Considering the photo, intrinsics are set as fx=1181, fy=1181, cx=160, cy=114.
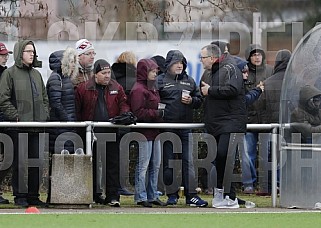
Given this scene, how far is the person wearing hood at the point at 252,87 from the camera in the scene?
1784cm

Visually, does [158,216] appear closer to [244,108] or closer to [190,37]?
[244,108]

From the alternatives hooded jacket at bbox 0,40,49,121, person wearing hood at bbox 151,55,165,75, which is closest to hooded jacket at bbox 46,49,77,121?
hooded jacket at bbox 0,40,49,121

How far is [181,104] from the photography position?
1655 cm

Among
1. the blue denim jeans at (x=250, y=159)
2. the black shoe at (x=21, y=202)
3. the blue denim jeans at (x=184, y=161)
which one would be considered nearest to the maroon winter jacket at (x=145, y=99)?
the blue denim jeans at (x=184, y=161)

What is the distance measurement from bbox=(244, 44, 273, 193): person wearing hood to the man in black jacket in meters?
1.60

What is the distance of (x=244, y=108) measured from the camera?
52.7 ft

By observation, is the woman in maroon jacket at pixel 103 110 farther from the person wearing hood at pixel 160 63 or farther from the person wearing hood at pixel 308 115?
the person wearing hood at pixel 308 115

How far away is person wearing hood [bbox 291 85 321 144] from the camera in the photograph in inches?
623

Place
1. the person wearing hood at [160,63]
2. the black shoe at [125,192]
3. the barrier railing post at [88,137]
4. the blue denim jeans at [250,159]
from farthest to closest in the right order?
the blue denim jeans at [250,159] < the person wearing hood at [160,63] < the black shoe at [125,192] < the barrier railing post at [88,137]

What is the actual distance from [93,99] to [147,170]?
1.28m

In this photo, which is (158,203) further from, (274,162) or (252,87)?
(252,87)

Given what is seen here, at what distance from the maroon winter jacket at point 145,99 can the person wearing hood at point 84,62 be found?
66 cm

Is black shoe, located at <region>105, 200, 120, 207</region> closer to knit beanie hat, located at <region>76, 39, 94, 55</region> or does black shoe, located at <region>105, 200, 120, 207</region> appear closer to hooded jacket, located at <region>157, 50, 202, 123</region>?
hooded jacket, located at <region>157, 50, 202, 123</region>

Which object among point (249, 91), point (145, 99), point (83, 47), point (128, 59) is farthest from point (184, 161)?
point (83, 47)
